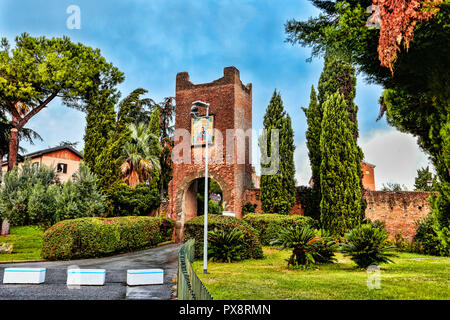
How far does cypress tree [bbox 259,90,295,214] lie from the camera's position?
21.3 meters

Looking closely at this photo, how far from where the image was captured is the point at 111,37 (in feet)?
38.6

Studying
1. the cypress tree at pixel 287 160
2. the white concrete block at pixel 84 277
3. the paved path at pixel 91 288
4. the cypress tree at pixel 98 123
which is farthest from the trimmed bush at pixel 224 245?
the cypress tree at pixel 98 123

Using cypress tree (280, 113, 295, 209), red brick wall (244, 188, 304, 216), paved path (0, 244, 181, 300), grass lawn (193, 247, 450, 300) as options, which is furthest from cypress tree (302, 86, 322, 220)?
paved path (0, 244, 181, 300)

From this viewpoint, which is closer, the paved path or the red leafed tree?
the red leafed tree

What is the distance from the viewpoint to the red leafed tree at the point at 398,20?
611 centimetres

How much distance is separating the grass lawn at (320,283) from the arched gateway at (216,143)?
11586 mm

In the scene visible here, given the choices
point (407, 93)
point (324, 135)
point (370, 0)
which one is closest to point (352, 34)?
point (370, 0)

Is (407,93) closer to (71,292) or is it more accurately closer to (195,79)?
(71,292)

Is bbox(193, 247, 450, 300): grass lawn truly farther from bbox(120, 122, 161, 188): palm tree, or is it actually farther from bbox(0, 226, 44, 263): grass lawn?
bbox(120, 122, 161, 188): palm tree

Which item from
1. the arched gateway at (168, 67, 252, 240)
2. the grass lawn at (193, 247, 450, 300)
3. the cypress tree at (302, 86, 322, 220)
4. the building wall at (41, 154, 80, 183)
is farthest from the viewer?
the building wall at (41, 154, 80, 183)

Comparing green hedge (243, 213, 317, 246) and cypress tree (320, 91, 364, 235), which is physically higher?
cypress tree (320, 91, 364, 235)

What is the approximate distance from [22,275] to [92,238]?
5831 millimetres

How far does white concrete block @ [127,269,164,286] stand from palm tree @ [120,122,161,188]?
1825 centimetres

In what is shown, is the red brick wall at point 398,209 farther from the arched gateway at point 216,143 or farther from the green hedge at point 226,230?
the green hedge at point 226,230
